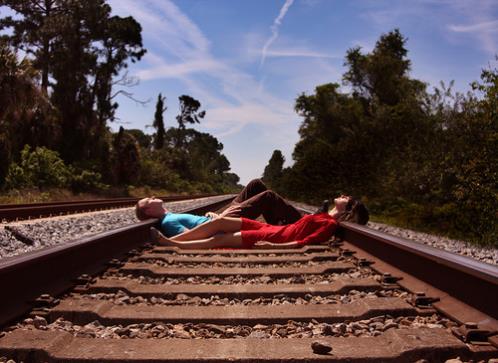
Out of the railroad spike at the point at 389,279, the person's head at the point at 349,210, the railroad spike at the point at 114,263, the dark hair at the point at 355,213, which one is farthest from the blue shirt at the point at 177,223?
the railroad spike at the point at 389,279

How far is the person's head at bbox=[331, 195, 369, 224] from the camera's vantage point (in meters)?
6.07

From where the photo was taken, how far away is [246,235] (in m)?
4.96

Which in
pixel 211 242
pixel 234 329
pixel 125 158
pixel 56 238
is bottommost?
pixel 56 238

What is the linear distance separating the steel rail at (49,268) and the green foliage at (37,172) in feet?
53.4

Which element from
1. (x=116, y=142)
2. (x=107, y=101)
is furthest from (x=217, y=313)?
(x=107, y=101)

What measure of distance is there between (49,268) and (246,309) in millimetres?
1366

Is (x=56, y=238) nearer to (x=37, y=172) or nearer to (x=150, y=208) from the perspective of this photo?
(x=150, y=208)

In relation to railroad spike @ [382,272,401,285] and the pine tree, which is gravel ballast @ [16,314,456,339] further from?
the pine tree

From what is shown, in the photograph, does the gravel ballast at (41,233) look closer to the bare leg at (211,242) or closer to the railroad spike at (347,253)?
the bare leg at (211,242)

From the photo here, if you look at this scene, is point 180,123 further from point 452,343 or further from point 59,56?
point 452,343

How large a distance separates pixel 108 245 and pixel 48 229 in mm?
3839

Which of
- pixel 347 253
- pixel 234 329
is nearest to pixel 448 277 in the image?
pixel 234 329

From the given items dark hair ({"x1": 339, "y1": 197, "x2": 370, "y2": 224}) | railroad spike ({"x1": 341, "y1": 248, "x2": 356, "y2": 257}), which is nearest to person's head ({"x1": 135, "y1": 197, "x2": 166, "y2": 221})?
railroad spike ({"x1": 341, "y1": 248, "x2": 356, "y2": 257})

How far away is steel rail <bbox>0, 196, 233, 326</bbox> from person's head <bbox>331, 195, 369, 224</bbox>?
277 centimetres
